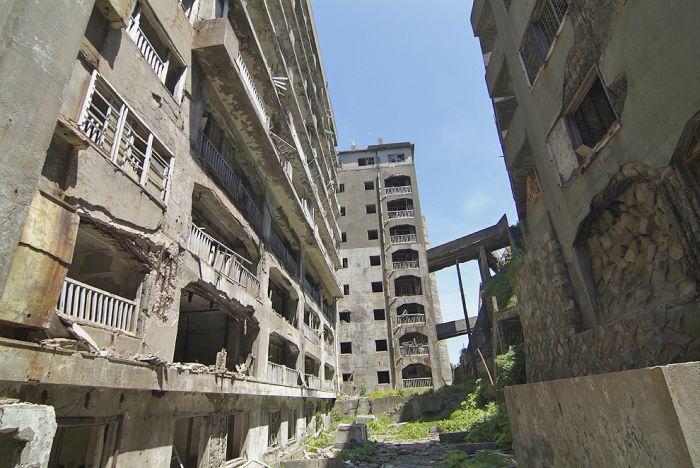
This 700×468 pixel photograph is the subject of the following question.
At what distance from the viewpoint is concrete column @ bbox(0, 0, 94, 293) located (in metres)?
4.63

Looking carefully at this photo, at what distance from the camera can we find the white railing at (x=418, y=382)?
36.3m

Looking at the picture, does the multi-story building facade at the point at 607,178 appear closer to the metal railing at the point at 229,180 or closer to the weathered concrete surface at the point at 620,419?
the weathered concrete surface at the point at 620,419

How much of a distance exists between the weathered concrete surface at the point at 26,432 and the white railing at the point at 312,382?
17294 millimetres

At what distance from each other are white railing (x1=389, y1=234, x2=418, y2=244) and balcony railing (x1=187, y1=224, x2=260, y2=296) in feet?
97.5

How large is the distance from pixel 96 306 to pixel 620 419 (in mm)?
8079

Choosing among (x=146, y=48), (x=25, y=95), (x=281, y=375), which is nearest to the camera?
(x=25, y=95)

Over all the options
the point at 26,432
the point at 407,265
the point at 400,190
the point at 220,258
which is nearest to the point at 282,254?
the point at 220,258

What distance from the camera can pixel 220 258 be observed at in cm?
1202

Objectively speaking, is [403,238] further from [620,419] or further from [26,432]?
[26,432]

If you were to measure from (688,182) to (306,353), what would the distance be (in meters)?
19.9

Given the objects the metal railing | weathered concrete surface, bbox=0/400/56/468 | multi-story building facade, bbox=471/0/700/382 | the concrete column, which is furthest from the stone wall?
the metal railing

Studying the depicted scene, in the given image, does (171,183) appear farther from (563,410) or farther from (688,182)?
(688,182)

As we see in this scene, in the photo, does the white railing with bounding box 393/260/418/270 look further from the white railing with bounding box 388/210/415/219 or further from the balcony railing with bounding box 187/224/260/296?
the balcony railing with bounding box 187/224/260/296

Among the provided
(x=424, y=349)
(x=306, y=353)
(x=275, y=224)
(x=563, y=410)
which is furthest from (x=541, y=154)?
(x=424, y=349)
